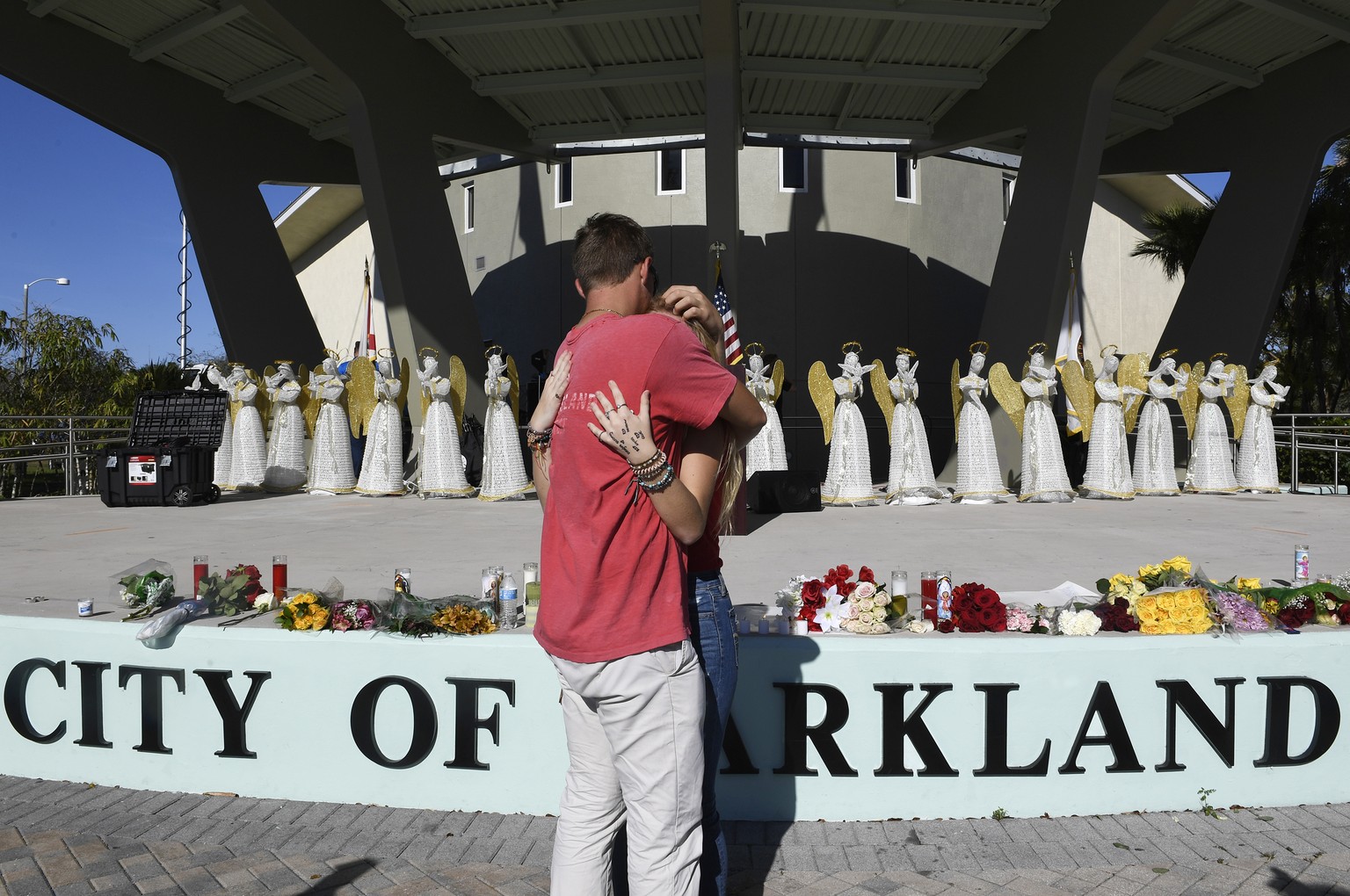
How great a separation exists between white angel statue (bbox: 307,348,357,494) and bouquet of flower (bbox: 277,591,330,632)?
12.6 meters

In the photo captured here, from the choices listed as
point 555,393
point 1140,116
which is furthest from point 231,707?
point 1140,116

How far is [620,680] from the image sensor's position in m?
1.86

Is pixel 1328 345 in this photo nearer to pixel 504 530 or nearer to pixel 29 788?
pixel 504 530

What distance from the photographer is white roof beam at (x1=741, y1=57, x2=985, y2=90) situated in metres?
16.8

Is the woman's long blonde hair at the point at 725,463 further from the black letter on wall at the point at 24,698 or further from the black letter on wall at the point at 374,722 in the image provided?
the black letter on wall at the point at 24,698

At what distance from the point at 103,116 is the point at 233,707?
54.1ft

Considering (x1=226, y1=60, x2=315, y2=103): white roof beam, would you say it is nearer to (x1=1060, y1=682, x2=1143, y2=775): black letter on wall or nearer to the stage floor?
the stage floor

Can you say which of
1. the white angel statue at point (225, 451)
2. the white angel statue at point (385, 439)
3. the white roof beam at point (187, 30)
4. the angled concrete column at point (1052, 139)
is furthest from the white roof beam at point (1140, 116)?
the white angel statue at point (225, 451)

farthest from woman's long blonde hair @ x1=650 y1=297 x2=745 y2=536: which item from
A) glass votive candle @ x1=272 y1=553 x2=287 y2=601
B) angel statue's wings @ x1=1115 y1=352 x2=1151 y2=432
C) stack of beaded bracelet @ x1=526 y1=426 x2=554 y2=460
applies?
angel statue's wings @ x1=1115 y1=352 x2=1151 y2=432

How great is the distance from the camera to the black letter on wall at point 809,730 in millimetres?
3191

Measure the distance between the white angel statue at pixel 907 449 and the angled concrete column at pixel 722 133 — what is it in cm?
280

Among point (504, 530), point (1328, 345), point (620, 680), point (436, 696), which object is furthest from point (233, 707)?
point (1328, 345)

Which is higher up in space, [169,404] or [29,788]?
[169,404]

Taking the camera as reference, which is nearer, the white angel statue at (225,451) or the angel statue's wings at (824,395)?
the angel statue's wings at (824,395)
